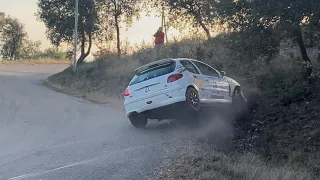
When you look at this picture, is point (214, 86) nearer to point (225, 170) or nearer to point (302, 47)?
point (302, 47)

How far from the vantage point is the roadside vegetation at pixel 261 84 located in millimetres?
8492

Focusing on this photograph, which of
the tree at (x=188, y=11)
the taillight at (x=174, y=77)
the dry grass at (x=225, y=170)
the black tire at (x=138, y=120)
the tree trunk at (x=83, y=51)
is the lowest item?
the dry grass at (x=225, y=170)

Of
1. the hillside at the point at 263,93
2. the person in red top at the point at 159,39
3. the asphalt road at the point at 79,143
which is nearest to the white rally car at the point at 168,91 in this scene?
the asphalt road at the point at 79,143

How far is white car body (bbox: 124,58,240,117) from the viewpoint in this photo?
11.2m

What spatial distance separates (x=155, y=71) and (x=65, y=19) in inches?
909

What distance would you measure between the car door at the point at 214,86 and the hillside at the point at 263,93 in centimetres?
92

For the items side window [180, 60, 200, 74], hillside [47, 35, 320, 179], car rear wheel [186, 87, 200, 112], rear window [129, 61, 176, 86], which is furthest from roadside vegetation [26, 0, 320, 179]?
rear window [129, 61, 176, 86]

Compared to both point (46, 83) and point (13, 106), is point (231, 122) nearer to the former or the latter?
point (13, 106)

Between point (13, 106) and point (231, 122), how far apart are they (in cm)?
998

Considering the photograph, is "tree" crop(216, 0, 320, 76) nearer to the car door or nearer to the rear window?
the car door

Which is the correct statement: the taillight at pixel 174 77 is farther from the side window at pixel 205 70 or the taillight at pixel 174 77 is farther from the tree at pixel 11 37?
the tree at pixel 11 37

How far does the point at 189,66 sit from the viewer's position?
39.8 ft

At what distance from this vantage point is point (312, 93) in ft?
45.4

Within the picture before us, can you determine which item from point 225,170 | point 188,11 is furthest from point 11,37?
point 225,170
